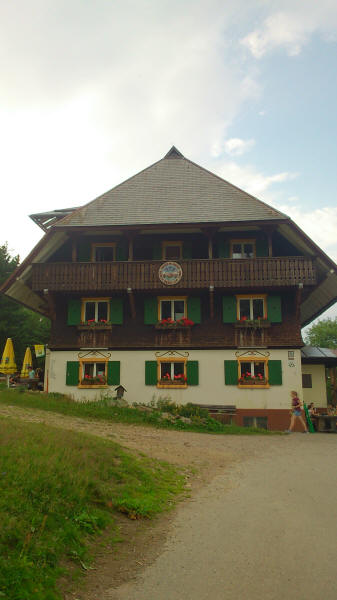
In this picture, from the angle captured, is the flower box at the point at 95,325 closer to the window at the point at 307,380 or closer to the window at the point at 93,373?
the window at the point at 93,373

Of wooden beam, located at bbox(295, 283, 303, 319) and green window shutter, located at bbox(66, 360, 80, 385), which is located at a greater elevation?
wooden beam, located at bbox(295, 283, 303, 319)

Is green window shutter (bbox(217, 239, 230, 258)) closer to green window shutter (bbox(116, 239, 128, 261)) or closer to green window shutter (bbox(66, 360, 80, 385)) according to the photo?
green window shutter (bbox(116, 239, 128, 261))

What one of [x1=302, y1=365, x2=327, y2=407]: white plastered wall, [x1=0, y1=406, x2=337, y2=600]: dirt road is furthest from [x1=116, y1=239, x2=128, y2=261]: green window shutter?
[x1=0, y1=406, x2=337, y2=600]: dirt road

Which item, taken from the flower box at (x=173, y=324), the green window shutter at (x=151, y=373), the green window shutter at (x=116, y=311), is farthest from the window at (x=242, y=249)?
the green window shutter at (x=151, y=373)

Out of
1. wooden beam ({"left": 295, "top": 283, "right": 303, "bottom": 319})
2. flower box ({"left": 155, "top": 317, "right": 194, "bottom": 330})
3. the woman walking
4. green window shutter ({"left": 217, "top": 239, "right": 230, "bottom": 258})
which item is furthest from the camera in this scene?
green window shutter ({"left": 217, "top": 239, "right": 230, "bottom": 258})

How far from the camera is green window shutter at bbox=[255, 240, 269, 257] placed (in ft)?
75.7

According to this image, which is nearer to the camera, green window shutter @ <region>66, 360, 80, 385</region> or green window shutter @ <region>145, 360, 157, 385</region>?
green window shutter @ <region>145, 360, 157, 385</region>

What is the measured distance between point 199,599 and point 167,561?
0.99m

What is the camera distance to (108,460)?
347 inches

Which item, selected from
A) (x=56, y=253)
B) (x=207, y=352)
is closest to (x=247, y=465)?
(x=207, y=352)

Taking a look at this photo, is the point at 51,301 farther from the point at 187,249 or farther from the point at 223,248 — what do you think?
the point at 223,248

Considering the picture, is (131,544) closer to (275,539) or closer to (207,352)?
(275,539)

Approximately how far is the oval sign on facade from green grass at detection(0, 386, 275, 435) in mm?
5632

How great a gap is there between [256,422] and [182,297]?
20.9 ft
